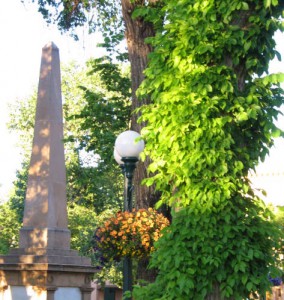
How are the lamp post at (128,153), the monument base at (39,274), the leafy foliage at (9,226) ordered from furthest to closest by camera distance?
the leafy foliage at (9,226), the monument base at (39,274), the lamp post at (128,153)

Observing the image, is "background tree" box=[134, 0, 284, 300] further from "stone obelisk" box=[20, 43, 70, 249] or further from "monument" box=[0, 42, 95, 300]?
"stone obelisk" box=[20, 43, 70, 249]

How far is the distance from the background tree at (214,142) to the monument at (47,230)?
196 inches

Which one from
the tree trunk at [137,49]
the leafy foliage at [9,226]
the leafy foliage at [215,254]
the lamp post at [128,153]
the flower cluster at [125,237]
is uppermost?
the leafy foliage at [9,226]

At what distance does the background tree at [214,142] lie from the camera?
995cm

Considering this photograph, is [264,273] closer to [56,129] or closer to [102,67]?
[56,129]

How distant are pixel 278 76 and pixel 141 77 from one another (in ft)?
20.5

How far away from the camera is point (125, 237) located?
11.4m

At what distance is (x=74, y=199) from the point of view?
1745 inches

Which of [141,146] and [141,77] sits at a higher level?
[141,77]

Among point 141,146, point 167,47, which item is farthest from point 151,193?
point 167,47

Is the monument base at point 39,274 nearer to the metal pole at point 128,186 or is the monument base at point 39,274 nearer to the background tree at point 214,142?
the metal pole at point 128,186

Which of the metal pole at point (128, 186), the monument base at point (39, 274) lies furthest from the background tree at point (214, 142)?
the monument base at point (39, 274)

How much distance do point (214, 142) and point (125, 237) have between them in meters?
2.24

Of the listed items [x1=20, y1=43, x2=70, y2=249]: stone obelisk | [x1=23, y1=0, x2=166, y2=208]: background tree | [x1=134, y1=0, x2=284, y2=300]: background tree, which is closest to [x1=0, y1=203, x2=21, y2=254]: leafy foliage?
[x1=23, y1=0, x2=166, y2=208]: background tree
